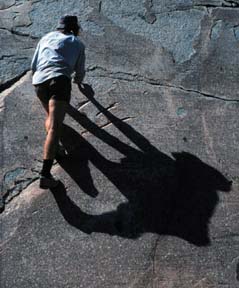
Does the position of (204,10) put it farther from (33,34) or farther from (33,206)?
(33,206)

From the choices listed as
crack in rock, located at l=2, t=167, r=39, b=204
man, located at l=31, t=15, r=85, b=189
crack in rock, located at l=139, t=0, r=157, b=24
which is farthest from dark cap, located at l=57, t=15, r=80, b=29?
crack in rock, located at l=2, t=167, r=39, b=204

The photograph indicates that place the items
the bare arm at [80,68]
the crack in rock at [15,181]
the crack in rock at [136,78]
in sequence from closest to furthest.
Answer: the crack in rock at [15,181]
the bare arm at [80,68]
the crack in rock at [136,78]

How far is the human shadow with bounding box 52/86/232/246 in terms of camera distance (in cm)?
573

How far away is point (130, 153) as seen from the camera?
6105 mm

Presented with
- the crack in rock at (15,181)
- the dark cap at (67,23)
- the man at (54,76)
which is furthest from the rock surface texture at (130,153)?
the dark cap at (67,23)

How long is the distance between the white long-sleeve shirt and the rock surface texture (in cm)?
45

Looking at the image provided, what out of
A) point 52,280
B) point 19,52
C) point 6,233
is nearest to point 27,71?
point 19,52

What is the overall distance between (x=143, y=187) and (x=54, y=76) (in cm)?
118

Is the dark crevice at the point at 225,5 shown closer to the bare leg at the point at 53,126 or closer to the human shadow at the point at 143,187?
the human shadow at the point at 143,187

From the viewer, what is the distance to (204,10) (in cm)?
707

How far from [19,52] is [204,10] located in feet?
6.22

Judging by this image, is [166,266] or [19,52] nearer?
[166,266]

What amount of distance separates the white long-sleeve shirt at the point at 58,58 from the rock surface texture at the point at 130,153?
45cm

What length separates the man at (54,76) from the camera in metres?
5.74
